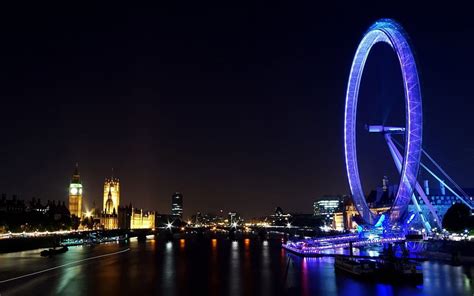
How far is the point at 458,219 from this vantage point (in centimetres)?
6975

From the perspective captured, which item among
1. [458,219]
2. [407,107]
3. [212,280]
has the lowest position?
[212,280]

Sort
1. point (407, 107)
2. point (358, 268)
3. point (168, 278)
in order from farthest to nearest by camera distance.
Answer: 1. point (407, 107)
2. point (168, 278)
3. point (358, 268)

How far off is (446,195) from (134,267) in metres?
82.1

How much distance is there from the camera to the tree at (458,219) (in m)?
69.2

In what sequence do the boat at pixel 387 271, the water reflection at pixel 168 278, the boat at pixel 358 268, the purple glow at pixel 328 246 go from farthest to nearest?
1. the purple glow at pixel 328 246
2. the boat at pixel 358 268
3. the boat at pixel 387 271
4. the water reflection at pixel 168 278

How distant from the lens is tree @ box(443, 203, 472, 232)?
6925 cm

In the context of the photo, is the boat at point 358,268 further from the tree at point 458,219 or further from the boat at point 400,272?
the tree at point 458,219

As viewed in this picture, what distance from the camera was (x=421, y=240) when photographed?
63.7 meters

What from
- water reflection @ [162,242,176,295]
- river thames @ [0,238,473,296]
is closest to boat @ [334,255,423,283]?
river thames @ [0,238,473,296]

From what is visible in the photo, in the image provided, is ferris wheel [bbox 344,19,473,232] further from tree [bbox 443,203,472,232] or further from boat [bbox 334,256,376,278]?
boat [bbox 334,256,376,278]

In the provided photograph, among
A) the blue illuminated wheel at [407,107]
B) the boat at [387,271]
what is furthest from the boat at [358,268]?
the blue illuminated wheel at [407,107]

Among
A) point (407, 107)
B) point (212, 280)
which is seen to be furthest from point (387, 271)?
point (407, 107)

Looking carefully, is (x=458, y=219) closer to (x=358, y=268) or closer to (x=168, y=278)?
(x=358, y=268)

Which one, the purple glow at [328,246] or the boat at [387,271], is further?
the purple glow at [328,246]
